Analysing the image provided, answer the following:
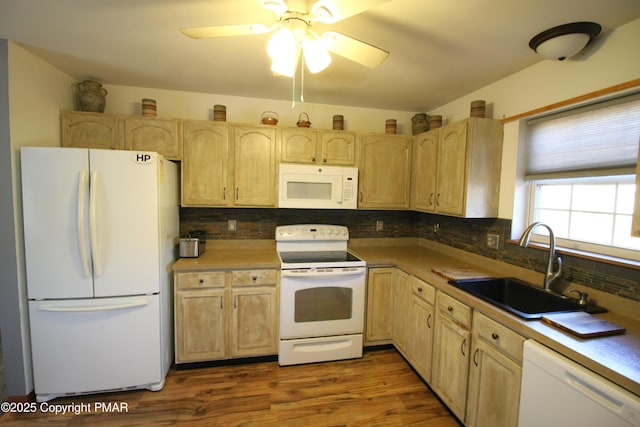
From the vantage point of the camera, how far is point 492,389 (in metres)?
1.54

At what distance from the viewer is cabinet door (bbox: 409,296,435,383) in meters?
2.12

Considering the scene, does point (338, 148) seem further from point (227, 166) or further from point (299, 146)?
point (227, 166)

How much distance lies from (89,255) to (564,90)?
3.30 m

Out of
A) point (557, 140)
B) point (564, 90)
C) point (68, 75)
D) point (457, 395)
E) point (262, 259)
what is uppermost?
point (68, 75)

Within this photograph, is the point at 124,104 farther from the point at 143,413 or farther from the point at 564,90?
the point at 564,90

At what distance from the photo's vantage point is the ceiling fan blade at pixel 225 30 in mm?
1265

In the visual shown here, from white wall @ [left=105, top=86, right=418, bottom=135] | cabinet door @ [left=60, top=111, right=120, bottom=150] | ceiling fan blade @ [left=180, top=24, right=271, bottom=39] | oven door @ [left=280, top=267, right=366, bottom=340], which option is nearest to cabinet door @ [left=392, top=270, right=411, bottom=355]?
oven door @ [left=280, top=267, right=366, bottom=340]

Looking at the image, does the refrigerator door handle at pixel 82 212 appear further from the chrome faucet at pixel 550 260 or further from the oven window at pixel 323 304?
the chrome faucet at pixel 550 260

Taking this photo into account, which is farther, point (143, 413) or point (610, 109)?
point (143, 413)

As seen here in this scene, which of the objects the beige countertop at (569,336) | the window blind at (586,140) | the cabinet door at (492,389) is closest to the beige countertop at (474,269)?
the beige countertop at (569,336)

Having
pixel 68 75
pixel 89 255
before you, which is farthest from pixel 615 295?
pixel 68 75

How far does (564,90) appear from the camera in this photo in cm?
180

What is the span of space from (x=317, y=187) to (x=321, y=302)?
1058 millimetres

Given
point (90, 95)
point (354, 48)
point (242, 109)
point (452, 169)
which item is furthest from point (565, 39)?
point (90, 95)
